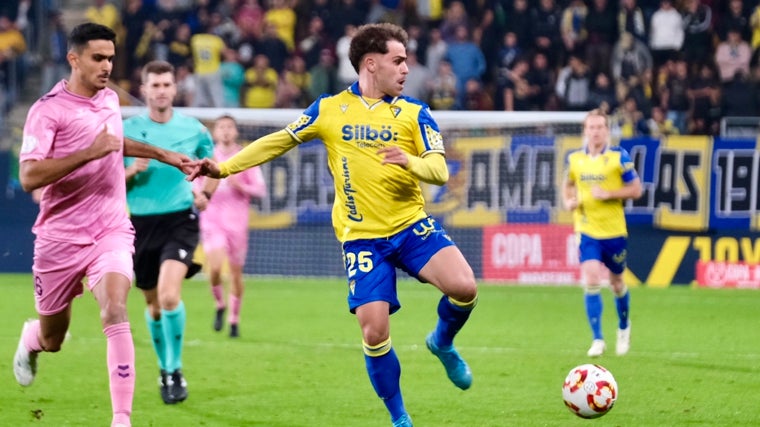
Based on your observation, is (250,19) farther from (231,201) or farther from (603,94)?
(231,201)

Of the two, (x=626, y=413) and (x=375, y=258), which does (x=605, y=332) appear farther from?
(x=375, y=258)

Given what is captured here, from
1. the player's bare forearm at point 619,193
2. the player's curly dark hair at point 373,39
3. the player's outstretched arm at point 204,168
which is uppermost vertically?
the player's curly dark hair at point 373,39

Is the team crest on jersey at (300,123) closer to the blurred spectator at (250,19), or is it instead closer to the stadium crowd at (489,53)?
the stadium crowd at (489,53)

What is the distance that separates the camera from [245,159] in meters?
8.15

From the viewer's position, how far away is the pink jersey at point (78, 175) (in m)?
7.85

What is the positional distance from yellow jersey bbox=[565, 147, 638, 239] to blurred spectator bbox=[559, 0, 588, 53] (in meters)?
10.0

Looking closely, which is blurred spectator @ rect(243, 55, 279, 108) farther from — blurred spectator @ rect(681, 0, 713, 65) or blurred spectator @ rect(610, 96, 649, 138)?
blurred spectator @ rect(681, 0, 713, 65)

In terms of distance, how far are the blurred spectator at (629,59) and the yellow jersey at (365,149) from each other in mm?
14537

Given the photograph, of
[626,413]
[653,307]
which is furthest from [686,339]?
[626,413]

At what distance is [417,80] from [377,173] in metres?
15.0

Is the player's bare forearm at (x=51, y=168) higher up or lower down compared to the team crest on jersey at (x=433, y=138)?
lower down

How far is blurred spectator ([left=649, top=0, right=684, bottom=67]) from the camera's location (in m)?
22.5

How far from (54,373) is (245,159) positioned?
13.4ft

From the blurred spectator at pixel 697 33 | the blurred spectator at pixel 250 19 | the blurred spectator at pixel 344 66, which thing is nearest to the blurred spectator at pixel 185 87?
the blurred spectator at pixel 250 19
